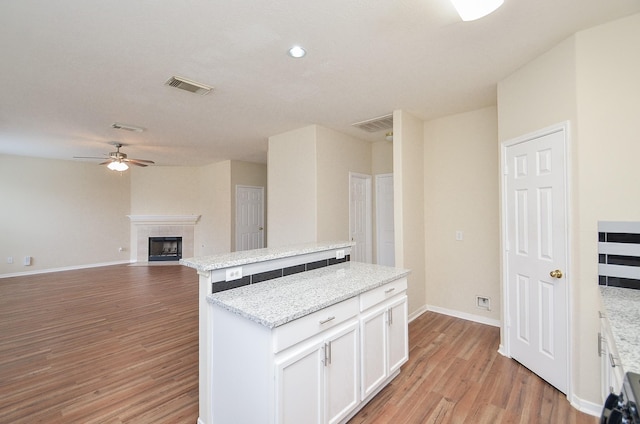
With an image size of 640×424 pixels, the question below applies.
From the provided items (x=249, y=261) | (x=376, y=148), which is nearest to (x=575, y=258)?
(x=249, y=261)

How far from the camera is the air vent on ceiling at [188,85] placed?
2.79m

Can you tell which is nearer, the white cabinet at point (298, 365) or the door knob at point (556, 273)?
the white cabinet at point (298, 365)

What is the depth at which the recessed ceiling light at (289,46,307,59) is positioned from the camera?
2.28 meters

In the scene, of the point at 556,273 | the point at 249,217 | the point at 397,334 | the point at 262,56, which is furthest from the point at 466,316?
the point at 249,217

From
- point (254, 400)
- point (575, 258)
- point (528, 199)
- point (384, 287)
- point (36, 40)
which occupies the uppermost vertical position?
point (36, 40)

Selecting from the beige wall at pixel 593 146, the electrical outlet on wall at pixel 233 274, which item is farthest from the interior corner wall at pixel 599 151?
the electrical outlet on wall at pixel 233 274

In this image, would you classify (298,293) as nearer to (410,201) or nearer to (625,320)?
(625,320)

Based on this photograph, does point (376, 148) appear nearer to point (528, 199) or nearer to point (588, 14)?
point (528, 199)

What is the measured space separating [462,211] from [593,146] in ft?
5.97

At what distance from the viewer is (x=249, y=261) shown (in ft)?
6.60

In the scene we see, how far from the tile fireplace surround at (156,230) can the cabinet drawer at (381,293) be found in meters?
7.05

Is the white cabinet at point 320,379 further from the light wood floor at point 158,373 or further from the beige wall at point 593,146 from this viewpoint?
the beige wall at point 593,146

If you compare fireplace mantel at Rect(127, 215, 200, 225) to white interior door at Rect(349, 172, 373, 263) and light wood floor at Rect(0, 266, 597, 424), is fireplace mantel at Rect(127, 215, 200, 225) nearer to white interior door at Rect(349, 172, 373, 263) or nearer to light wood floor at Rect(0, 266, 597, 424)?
light wood floor at Rect(0, 266, 597, 424)

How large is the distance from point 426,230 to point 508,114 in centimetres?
183
